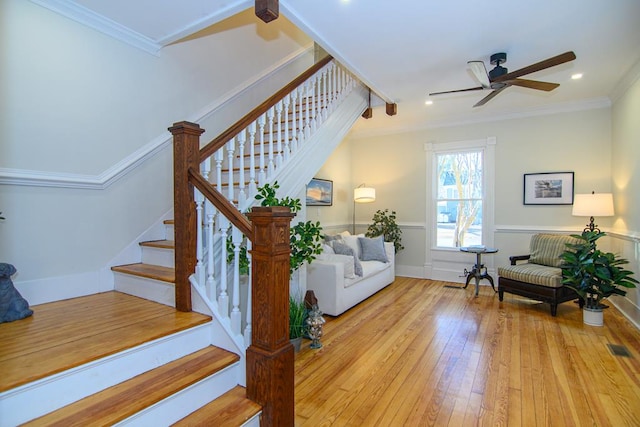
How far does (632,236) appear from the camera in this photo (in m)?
3.48

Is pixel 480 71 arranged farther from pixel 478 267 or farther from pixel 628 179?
pixel 478 267

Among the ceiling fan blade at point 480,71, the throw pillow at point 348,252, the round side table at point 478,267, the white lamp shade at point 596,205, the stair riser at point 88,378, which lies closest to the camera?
the stair riser at point 88,378

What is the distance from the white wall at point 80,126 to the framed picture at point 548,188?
15.5 feet

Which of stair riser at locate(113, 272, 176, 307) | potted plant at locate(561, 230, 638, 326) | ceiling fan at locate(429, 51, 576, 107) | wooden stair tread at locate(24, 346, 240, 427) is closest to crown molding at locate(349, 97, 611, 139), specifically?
ceiling fan at locate(429, 51, 576, 107)

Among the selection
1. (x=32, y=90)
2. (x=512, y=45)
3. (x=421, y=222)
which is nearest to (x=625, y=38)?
(x=512, y=45)

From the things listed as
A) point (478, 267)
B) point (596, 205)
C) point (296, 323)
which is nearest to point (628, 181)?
point (596, 205)

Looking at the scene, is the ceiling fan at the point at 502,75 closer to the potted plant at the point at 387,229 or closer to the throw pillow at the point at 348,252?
the throw pillow at the point at 348,252

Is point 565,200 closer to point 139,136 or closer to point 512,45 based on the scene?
point 512,45

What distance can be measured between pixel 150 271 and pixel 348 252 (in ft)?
7.98

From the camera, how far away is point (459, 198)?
553cm

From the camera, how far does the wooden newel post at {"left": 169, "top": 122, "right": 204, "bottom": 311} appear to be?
2.16 m

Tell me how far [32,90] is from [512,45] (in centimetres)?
398

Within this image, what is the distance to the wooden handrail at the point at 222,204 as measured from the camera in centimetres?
186

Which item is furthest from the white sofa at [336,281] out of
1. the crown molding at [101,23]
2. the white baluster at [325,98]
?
the crown molding at [101,23]
